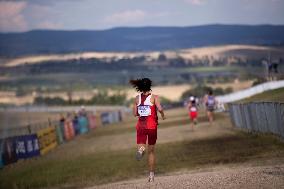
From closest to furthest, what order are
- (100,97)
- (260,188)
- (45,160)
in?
(260,188), (45,160), (100,97)

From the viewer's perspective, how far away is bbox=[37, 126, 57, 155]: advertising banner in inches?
1518

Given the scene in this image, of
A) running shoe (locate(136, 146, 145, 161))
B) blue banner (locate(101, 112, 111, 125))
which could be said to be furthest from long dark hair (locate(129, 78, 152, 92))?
blue banner (locate(101, 112, 111, 125))

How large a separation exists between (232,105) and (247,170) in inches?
931

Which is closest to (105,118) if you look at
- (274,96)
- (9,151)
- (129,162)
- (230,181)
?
(274,96)

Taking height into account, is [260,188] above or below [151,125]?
below

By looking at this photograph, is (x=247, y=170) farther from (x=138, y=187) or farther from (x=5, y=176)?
(x=5, y=176)

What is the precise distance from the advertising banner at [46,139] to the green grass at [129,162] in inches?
147

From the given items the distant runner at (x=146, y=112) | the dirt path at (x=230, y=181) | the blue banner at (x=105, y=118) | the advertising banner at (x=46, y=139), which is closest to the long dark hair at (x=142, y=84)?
the distant runner at (x=146, y=112)

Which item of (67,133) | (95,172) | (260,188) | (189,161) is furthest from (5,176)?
(67,133)

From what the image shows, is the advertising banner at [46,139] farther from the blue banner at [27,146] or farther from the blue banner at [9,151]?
the blue banner at [9,151]

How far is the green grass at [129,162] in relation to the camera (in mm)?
23422

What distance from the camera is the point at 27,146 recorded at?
117ft

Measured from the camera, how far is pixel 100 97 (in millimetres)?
185750

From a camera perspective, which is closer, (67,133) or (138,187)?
(138,187)
